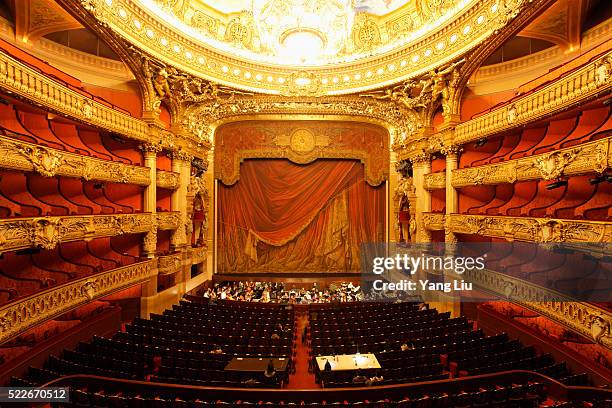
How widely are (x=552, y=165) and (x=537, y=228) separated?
1540mm

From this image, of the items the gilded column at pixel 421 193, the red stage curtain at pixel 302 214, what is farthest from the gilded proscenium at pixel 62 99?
the gilded column at pixel 421 193

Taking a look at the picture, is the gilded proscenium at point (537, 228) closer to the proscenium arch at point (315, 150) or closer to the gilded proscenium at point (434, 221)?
the gilded proscenium at point (434, 221)

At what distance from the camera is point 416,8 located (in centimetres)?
1254

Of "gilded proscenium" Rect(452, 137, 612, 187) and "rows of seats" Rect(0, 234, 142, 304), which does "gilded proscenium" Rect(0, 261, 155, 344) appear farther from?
"gilded proscenium" Rect(452, 137, 612, 187)

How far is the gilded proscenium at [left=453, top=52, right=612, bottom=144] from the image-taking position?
6.73 metres

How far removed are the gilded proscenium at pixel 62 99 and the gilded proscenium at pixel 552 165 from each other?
11.5m

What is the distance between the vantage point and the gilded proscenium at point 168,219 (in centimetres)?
1207

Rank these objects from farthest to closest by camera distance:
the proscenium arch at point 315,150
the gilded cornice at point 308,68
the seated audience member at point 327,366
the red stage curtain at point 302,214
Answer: the red stage curtain at point 302,214, the proscenium arch at point 315,150, the gilded cornice at point 308,68, the seated audience member at point 327,366

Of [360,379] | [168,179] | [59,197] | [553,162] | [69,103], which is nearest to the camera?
[360,379]

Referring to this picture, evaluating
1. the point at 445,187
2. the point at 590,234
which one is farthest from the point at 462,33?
the point at 590,234

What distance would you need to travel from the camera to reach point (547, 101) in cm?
833

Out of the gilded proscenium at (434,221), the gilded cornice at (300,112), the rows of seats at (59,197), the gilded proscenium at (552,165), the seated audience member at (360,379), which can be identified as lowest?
the seated audience member at (360,379)

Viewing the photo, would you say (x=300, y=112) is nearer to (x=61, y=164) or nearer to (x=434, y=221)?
(x=434, y=221)

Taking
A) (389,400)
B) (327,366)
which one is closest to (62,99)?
(327,366)
